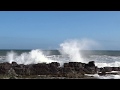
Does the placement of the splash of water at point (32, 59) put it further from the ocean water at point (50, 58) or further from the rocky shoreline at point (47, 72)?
the rocky shoreline at point (47, 72)

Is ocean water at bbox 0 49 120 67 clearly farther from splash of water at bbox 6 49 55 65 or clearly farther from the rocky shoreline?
the rocky shoreline

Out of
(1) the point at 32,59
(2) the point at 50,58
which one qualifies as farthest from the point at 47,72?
(2) the point at 50,58

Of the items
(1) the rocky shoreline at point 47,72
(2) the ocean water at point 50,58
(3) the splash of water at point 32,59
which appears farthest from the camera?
(2) the ocean water at point 50,58

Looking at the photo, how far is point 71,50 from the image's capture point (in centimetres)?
1084

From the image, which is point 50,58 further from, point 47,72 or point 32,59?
point 47,72

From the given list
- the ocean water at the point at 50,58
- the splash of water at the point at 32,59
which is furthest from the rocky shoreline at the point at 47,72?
the splash of water at the point at 32,59

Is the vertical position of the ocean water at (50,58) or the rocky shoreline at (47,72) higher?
the ocean water at (50,58)
